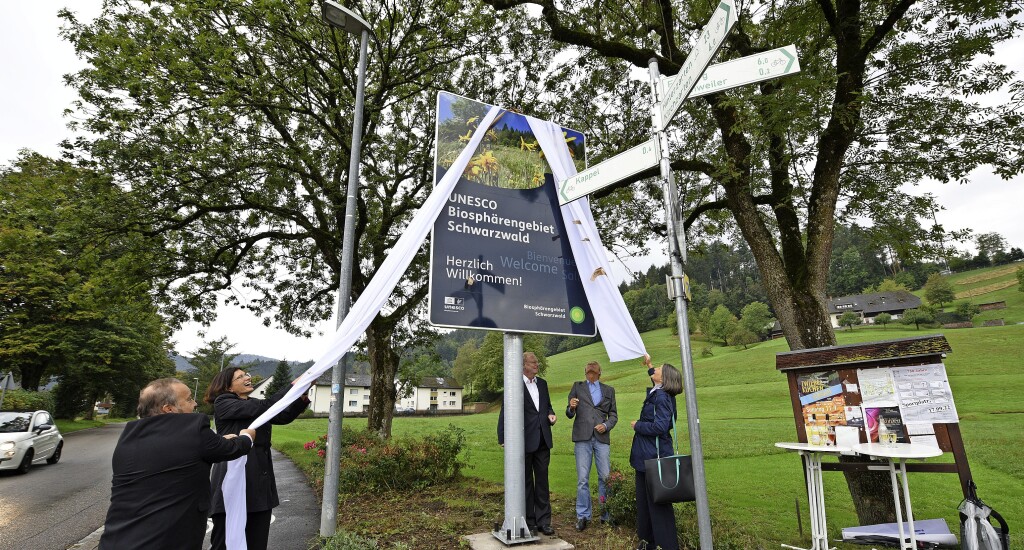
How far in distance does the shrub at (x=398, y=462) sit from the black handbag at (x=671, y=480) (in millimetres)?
6075

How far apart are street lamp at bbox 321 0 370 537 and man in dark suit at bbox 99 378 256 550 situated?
2490mm

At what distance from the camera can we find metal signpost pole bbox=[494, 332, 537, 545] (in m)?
4.86

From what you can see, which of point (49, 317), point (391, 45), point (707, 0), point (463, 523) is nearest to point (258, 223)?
point (391, 45)

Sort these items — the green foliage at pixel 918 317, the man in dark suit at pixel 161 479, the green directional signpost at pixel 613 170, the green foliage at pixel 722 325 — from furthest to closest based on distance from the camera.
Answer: the green foliage at pixel 722 325
the green foliage at pixel 918 317
the green directional signpost at pixel 613 170
the man in dark suit at pixel 161 479

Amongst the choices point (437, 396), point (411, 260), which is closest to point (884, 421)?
point (411, 260)

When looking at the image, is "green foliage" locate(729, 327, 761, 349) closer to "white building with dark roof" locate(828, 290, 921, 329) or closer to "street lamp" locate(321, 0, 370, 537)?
"white building with dark roof" locate(828, 290, 921, 329)

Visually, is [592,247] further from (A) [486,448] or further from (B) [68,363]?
(B) [68,363]

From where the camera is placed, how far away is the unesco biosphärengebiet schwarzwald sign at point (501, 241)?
17.1 feet

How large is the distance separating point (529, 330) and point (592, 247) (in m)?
1.33

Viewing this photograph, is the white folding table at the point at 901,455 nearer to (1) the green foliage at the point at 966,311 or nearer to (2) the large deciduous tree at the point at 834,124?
(2) the large deciduous tree at the point at 834,124

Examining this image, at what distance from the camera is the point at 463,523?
6090 millimetres

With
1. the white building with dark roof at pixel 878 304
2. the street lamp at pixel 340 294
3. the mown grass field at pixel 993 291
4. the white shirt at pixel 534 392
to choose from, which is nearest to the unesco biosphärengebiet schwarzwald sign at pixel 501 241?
the white shirt at pixel 534 392

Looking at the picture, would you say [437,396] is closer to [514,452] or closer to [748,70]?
[514,452]

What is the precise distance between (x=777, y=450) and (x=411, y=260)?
17.6m
